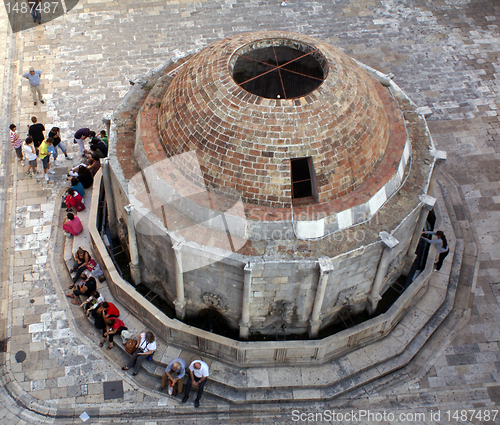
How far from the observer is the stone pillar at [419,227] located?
1695 centimetres

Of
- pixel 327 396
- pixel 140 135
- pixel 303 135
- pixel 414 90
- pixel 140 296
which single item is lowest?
pixel 327 396

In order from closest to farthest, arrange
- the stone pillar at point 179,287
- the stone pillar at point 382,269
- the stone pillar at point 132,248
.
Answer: the stone pillar at point 179,287, the stone pillar at point 382,269, the stone pillar at point 132,248

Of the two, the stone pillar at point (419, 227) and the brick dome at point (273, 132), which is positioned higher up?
the brick dome at point (273, 132)

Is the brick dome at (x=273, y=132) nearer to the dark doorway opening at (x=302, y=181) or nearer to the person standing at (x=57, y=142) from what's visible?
the dark doorway opening at (x=302, y=181)

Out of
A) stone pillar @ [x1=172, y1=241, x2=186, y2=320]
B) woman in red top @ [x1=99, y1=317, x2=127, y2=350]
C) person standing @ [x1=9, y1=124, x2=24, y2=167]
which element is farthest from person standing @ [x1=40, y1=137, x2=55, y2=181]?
stone pillar @ [x1=172, y1=241, x2=186, y2=320]

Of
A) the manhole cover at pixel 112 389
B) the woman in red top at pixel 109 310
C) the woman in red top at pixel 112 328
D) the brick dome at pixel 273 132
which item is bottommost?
the manhole cover at pixel 112 389

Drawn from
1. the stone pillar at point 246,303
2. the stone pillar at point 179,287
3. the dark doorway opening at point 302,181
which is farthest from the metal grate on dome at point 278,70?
the stone pillar at point 246,303

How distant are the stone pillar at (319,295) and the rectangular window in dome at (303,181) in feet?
6.57

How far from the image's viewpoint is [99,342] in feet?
59.1

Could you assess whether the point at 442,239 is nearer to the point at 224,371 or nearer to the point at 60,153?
the point at 224,371

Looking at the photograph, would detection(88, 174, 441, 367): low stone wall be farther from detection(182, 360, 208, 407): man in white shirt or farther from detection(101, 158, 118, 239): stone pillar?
detection(101, 158, 118, 239): stone pillar

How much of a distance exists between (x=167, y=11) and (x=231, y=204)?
1922 centimetres

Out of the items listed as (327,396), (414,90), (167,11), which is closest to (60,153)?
(167,11)

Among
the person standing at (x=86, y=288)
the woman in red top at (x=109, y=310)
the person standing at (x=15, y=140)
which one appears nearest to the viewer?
the woman in red top at (x=109, y=310)
